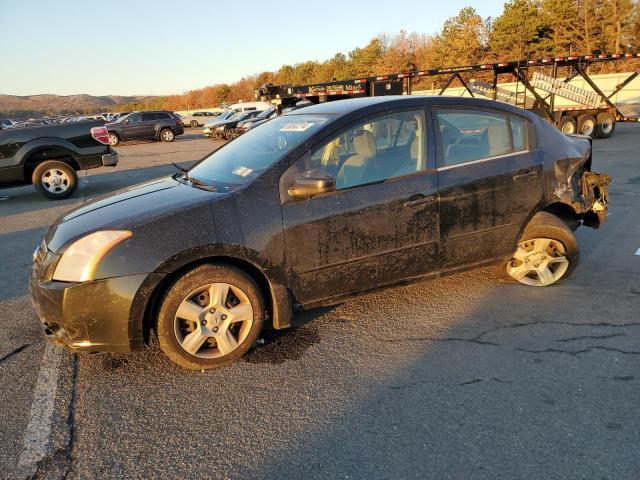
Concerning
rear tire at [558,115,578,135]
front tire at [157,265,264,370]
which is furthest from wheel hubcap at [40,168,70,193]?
rear tire at [558,115,578,135]

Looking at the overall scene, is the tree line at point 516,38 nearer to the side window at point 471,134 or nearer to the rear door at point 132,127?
the rear door at point 132,127

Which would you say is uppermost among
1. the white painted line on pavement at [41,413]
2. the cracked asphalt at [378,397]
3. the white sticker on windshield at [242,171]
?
the white sticker on windshield at [242,171]

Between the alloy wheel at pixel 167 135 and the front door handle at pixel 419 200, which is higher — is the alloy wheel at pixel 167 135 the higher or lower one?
the lower one

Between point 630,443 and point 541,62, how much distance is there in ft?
52.4

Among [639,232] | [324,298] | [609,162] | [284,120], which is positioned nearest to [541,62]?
[609,162]

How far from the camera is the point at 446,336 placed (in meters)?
3.31

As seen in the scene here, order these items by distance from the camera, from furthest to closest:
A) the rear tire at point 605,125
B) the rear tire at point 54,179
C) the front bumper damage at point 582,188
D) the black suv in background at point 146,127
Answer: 1. the black suv in background at point 146,127
2. the rear tire at point 605,125
3. the rear tire at point 54,179
4. the front bumper damage at point 582,188

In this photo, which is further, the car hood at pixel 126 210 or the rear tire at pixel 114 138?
the rear tire at pixel 114 138

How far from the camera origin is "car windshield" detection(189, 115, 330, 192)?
126 inches

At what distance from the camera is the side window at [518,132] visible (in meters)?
3.86

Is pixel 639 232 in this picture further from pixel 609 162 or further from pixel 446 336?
pixel 609 162

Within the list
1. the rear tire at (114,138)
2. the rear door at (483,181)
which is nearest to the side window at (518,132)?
the rear door at (483,181)

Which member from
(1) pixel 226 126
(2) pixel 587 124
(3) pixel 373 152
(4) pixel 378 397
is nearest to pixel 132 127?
(1) pixel 226 126

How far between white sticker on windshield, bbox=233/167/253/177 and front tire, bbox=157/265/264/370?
2.33 ft
